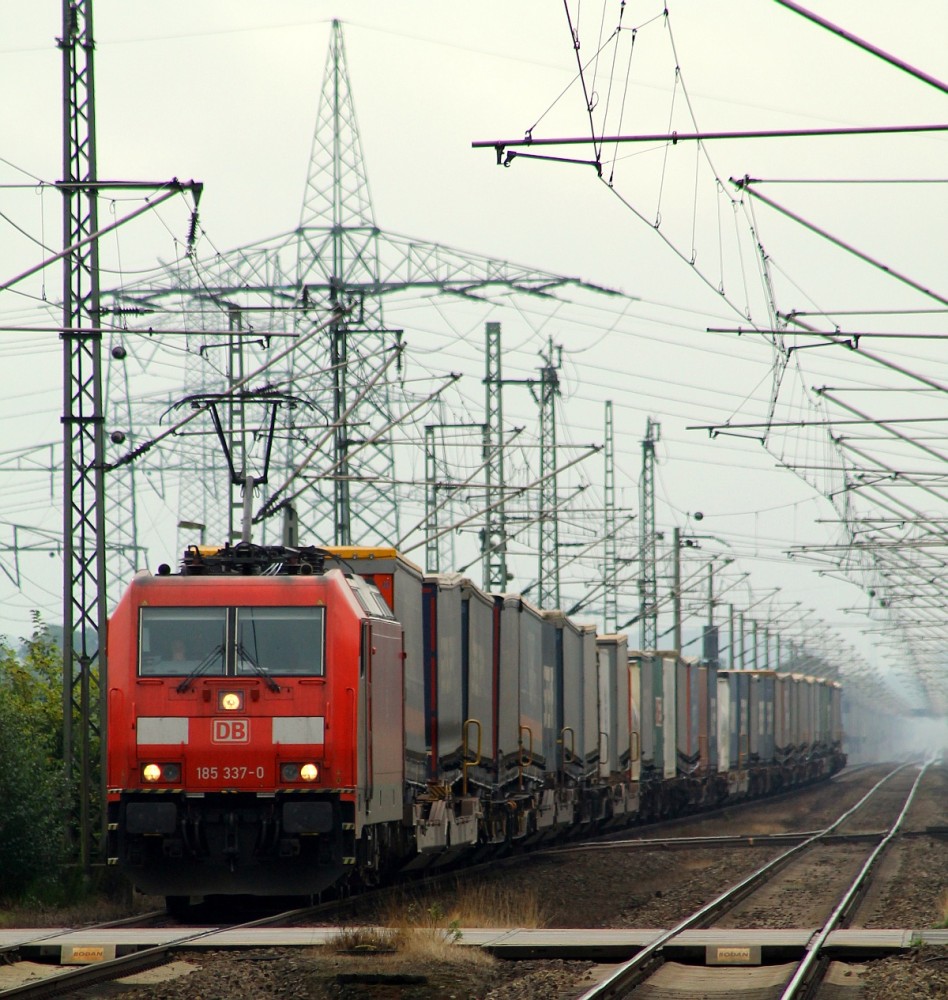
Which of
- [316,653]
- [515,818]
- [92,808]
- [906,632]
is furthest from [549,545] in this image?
[906,632]

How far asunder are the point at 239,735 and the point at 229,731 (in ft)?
0.34

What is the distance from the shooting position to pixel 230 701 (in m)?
15.9

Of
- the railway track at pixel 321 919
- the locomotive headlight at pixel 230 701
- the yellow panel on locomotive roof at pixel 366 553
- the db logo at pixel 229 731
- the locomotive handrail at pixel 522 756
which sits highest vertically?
the yellow panel on locomotive roof at pixel 366 553

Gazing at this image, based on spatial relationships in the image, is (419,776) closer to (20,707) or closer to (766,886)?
Answer: (20,707)

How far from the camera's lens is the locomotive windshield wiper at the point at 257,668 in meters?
15.8

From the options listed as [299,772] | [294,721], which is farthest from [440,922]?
[294,721]

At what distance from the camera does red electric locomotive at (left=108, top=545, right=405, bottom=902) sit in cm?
1569

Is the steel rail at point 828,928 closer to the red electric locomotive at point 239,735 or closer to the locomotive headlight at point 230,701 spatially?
the red electric locomotive at point 239,735

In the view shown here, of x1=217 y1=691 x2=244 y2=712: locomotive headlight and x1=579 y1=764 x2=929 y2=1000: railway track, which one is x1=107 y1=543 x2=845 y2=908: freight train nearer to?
x1=217 y1=691 x2=244 y2=712: locomotive headlight

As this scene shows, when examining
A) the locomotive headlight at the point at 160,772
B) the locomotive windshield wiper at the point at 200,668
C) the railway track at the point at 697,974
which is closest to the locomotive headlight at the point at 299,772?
the locomotive headlight at the point at 160,772

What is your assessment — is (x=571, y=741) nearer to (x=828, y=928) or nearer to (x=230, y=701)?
(x=230, y=701)

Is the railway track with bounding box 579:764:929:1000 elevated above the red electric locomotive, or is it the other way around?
the red electric locomotive

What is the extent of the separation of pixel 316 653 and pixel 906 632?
83.6 metres

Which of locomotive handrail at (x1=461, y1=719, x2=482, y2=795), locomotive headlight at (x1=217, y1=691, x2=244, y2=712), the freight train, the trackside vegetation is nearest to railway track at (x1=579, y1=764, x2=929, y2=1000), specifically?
the freight train
